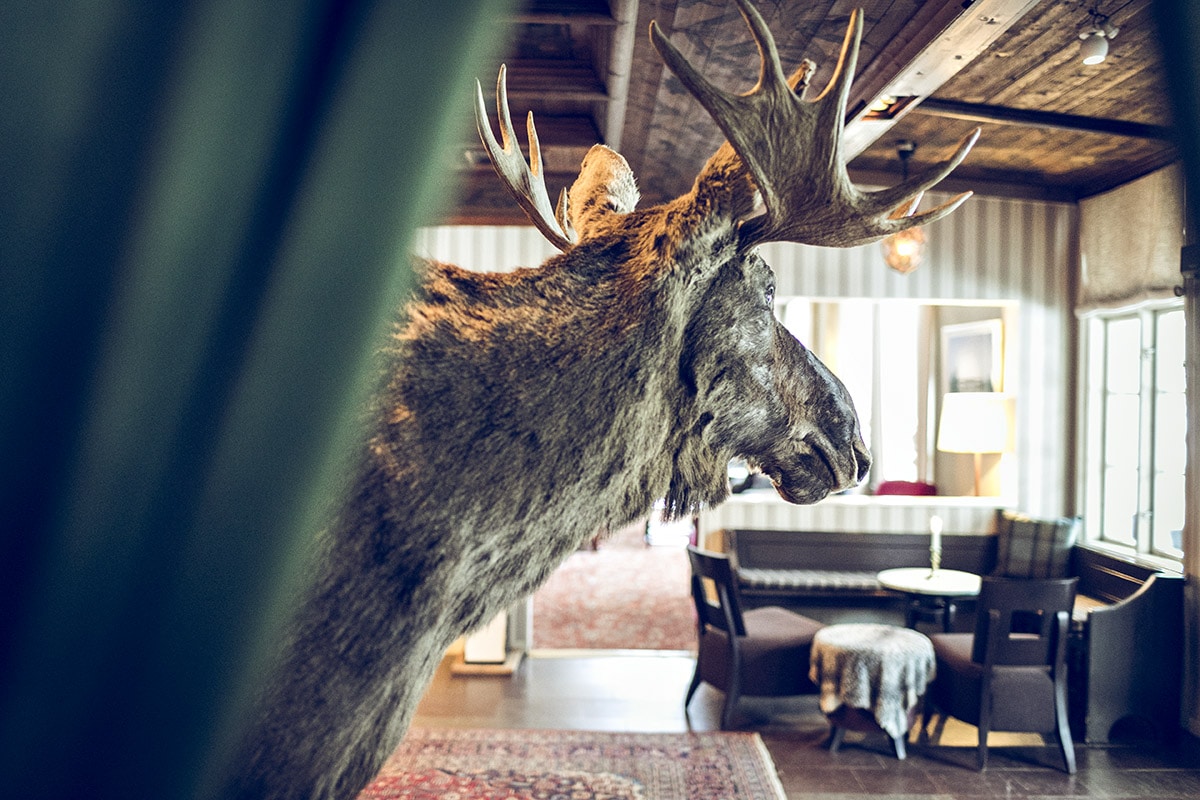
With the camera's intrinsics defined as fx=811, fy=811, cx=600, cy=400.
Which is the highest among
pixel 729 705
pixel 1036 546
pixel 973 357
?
pixel 973 357

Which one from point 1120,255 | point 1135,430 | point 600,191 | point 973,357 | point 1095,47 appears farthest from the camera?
point 973,357

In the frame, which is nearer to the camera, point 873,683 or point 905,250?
point 873,683

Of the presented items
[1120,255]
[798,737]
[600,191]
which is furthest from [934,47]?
[1120,255]

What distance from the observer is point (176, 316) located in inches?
7.9

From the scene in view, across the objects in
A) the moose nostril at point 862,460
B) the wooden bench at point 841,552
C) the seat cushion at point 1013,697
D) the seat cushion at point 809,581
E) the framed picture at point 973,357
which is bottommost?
the seat cushion at point 1013,697

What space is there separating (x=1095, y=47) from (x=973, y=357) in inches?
181

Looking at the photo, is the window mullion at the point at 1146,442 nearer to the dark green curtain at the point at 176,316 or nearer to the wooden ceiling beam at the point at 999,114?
the wooden ceiling beam at the point at 999,114

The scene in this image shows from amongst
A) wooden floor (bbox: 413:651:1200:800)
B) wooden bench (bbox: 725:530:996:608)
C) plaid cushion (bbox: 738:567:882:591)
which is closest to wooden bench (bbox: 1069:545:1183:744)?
wooden floor (bbox: 413:651:1200:800)

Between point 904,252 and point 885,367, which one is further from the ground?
point 904,252

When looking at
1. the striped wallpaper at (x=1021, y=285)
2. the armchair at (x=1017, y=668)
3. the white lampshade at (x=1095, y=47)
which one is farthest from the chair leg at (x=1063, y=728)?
the white lampshade at (x=1095, y=47)

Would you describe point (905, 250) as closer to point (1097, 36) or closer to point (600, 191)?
point (1097, 36)

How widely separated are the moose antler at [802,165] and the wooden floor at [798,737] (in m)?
3.05

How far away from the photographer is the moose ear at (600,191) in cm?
114

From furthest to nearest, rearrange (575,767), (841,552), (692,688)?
(841,552)
(692,688)
(575,767)
